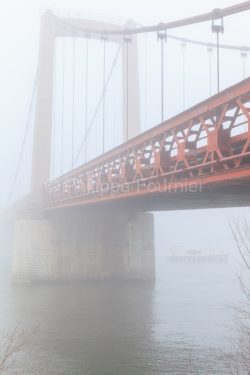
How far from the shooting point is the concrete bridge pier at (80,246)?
37469 mm

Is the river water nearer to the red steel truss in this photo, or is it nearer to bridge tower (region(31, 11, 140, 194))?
the red steel truss

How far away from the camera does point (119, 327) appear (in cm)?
2156

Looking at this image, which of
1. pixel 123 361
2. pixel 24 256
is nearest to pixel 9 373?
pixel 123 361

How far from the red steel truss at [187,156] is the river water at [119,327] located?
5.24 metres

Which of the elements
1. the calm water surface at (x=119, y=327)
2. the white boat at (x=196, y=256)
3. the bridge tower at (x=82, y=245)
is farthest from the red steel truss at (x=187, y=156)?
the white boat at (x=196, y=256)

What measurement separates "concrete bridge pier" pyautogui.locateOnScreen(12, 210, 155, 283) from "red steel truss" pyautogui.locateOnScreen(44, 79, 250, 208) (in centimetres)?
1244

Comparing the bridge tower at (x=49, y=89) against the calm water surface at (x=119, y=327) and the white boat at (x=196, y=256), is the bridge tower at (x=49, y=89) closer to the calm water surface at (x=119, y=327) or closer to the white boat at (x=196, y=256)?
the calm water surface at (x=119, y=327)

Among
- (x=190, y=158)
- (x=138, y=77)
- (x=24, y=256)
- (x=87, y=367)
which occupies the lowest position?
(x=87, y=367)

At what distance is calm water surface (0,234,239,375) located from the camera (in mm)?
15414

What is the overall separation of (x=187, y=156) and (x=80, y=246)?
23455 mm

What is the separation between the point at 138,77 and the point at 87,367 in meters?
43.7

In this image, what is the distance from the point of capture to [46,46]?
54188 millimetres

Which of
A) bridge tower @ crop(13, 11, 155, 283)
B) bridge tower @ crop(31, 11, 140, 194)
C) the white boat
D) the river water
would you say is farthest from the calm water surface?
the white boat

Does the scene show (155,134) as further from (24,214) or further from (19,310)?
(24,214)
